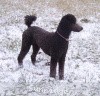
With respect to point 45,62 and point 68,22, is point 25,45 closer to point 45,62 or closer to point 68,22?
point 45,62

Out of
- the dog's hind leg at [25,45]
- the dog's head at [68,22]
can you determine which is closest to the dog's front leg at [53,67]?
the dog's head at [68,22]

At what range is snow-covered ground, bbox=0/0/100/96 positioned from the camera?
641 cm

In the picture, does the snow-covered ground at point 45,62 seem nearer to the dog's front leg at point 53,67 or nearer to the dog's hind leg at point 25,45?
the dog's front leg at point 53,67

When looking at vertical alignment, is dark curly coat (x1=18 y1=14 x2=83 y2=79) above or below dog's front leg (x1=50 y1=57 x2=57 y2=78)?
above

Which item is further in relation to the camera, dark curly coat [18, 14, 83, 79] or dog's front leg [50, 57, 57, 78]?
dog's front leg [50, 57, 57, 78]

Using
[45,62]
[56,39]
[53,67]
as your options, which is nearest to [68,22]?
[56,39]

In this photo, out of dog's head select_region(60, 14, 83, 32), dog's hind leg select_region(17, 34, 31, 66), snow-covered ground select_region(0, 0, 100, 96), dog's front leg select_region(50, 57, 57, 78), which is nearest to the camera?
snow-covered ground select_region(0, 0, 100, 96)

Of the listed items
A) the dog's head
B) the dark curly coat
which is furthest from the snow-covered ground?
the dog's head

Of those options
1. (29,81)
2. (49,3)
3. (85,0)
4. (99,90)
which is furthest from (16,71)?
(85,0)

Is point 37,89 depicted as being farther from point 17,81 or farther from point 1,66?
point 1,66

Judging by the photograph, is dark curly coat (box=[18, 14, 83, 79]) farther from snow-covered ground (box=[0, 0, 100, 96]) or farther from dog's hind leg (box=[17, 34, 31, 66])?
snow-covered ground (box=[0, 0, 100, 96])

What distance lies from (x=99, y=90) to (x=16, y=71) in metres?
2.24

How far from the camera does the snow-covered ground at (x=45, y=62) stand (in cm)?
641

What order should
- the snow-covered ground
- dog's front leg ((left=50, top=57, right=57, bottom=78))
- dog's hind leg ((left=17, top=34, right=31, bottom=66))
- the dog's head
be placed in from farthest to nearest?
dog's hind leg ((left=17, top=34, right=31, bottom=66))
dog's front leg ((left=50, top=57, right=57, bottom=78))
the dog's head
the snow-covered ground
